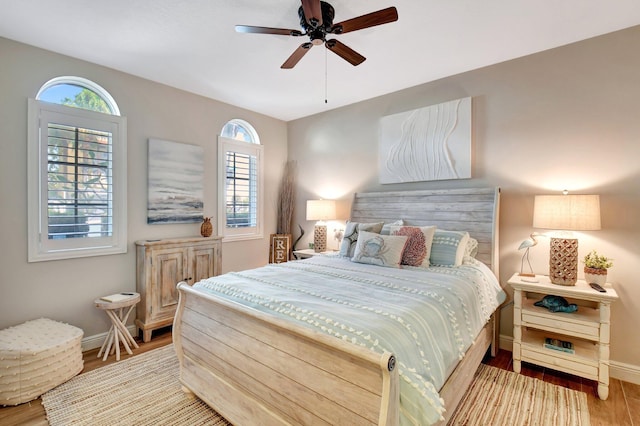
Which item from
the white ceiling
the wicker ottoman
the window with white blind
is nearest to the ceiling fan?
the white ceiling

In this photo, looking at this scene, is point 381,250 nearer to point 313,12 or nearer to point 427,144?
point 427,144

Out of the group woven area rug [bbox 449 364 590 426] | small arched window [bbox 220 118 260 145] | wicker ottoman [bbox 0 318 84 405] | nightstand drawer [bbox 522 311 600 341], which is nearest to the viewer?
woven area rug [bbox 449 364 590 426]

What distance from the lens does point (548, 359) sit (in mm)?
2410

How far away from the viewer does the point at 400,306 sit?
167 centimetres

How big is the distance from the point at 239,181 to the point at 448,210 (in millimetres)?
2778

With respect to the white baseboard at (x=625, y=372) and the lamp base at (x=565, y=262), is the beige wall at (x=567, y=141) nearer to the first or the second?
the white baseboard at (x=625, y=372)

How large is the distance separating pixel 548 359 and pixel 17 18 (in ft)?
15.8

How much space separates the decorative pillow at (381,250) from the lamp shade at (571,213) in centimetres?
112

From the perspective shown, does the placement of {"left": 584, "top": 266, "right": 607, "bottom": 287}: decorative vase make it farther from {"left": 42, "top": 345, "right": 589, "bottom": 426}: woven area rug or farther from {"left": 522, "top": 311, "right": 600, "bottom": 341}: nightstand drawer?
{"left": 42, "top": 345, "right": 589, "bottom": 426}: woven area rug

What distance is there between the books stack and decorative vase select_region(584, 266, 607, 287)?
1.75ft

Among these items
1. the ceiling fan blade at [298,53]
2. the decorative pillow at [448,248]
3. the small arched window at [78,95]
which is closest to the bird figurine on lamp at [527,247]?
the decorative pillow at [448,248]

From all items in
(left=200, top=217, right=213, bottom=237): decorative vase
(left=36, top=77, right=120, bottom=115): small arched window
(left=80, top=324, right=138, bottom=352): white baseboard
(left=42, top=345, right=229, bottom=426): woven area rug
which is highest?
(left=36, top=77, right=120, bottom=115): small arched window

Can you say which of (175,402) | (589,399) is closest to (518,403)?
(589,399)

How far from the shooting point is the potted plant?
2328 mm
